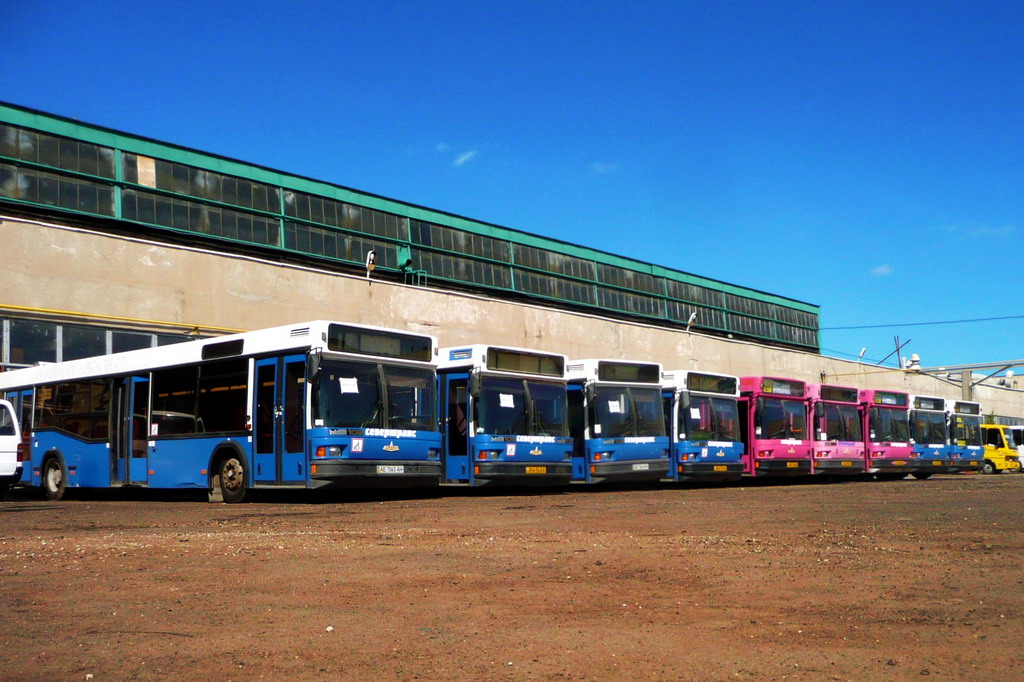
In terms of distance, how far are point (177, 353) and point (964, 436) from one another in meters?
27.4

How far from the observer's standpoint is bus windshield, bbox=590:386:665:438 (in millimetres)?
21328

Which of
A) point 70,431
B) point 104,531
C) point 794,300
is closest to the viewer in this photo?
point 104,531

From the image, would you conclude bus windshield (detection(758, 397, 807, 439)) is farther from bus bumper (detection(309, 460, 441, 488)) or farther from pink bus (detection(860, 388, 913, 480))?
bus bumper (detection(309, 460, 441, 488))

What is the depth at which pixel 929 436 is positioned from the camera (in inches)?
1299

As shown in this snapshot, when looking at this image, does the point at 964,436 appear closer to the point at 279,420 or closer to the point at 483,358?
the point at 483,358

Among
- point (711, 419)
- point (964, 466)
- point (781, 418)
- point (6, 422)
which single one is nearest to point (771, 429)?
point (781, 418)

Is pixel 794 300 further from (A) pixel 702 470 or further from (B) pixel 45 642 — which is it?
(B) pixel 45 642

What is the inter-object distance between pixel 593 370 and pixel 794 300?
5775 cm

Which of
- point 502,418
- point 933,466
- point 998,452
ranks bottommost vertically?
point 998,452

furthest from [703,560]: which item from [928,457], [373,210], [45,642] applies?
[373,210]

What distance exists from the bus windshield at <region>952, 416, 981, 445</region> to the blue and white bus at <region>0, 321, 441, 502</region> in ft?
78.5

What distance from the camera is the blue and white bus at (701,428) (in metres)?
23.3

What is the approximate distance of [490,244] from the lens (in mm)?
52156

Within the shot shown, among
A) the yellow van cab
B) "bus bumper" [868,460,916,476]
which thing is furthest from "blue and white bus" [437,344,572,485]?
the yellow van cab
